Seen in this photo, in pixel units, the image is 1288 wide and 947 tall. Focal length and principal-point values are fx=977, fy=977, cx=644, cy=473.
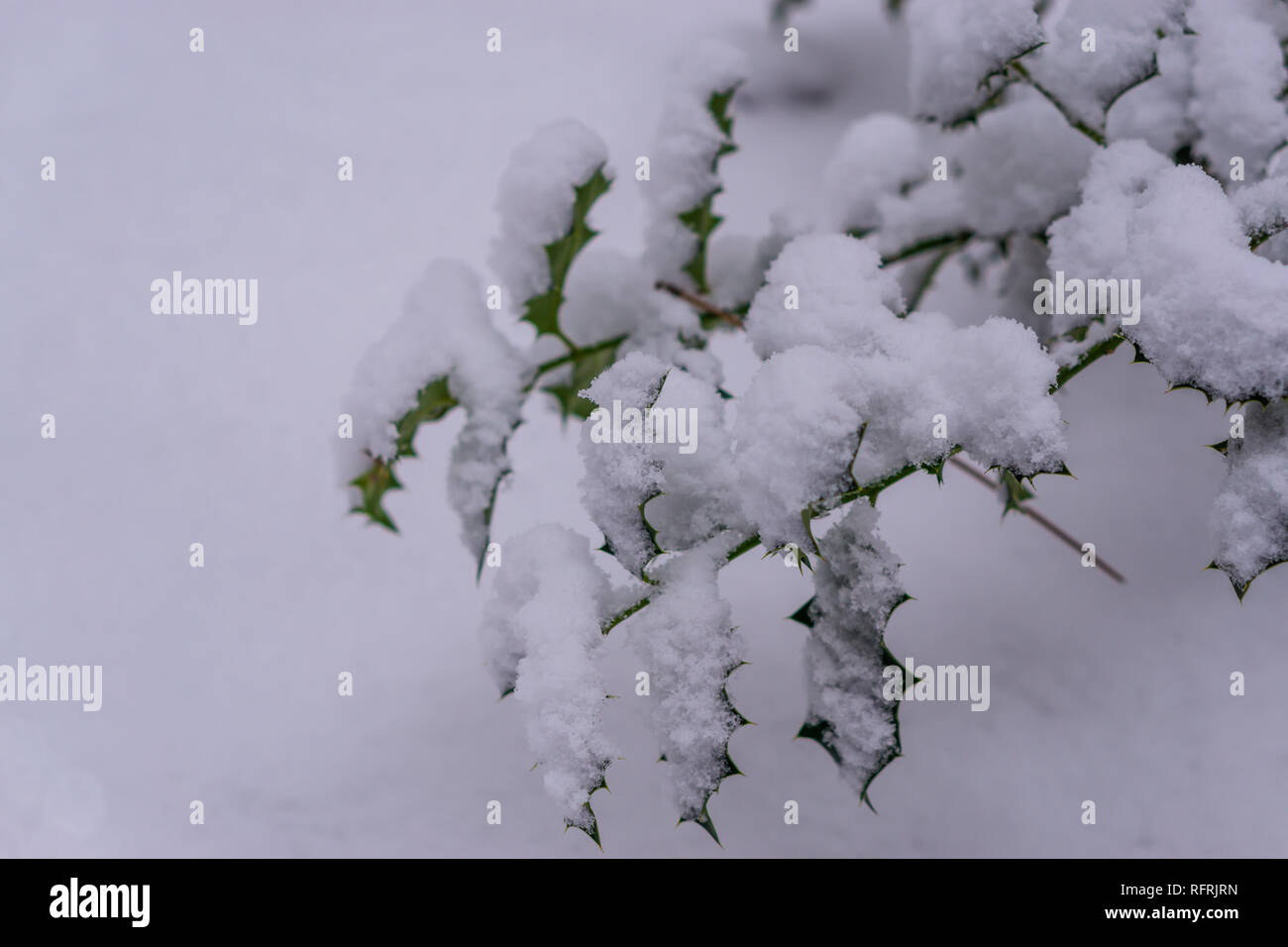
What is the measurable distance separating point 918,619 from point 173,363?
2.42 ft

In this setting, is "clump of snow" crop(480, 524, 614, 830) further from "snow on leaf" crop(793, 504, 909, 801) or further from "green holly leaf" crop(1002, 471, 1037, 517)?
"green holly leaf" crop(1002, 471, 1037, 517)

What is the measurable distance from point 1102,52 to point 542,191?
329 mm

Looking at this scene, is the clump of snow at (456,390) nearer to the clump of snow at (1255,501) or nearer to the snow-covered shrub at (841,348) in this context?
the snow-covered shrub at (841,348)

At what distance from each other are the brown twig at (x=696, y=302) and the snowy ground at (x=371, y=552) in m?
0.20

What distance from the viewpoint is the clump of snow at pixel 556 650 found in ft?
1.32

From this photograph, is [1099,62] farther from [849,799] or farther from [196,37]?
[196,37]

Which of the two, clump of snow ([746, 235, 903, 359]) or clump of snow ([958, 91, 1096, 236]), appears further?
clump of snow ([958, 91, 1096, 236])

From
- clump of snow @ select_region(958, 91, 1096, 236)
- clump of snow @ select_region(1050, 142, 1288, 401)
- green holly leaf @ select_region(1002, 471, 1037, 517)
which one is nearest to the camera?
clump of snow @ select_region(1050, 142, 1288, 401)

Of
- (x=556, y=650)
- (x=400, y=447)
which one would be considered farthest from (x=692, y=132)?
(x=556, y=650)

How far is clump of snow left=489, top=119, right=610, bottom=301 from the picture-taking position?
0.60 metres

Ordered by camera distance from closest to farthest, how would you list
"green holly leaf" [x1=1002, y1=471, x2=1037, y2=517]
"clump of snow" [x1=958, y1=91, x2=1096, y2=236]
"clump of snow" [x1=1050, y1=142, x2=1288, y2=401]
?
"clump of snow" [x1=1050, y1=142, x2=1288, y2=401] < "green holly leaf" [x1=1002, y1=471, x2=1037, y2=517] < "clump of snow" [x1=958, y1=91, x2=1096, y2=236]

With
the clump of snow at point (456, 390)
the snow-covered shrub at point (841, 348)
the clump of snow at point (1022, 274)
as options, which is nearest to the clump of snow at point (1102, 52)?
the snow-covered shrub at point (841, 348)

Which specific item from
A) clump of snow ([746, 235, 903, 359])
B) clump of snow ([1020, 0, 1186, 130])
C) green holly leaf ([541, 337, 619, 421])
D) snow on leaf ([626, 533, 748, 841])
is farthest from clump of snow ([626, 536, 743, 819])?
clump of snow ([1020, 0, 1186, 130])
